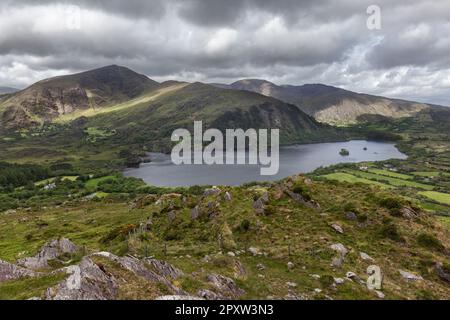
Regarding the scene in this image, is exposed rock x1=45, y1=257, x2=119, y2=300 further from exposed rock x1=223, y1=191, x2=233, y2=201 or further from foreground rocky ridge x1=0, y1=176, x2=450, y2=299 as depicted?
exposed rock x1=223, y1=191, x2=233, y2=201

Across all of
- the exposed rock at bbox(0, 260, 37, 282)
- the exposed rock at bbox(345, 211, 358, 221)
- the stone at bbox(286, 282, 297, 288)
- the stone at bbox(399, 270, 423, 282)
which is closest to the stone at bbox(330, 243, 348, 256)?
the stone at bbox(399, 270, 423, 282)

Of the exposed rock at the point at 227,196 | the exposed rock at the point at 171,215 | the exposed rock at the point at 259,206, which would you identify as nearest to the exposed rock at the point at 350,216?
the exposed rock at the point at 259,206

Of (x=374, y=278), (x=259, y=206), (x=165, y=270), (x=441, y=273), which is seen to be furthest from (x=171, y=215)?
(x=441, y=273)

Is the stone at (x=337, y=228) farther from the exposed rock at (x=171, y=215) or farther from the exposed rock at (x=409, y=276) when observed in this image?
the exposed rock at (x=171, y=215)

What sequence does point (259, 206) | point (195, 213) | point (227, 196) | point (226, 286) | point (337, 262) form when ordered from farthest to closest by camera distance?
1. point (227, 196)
2. point (195, 213)
3. point (259, 206)
4. point (337, 262)
5. point (226, 286)

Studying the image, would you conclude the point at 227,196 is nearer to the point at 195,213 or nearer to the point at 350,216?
the point at 195,213
